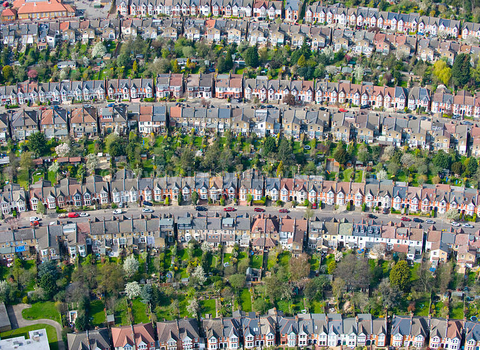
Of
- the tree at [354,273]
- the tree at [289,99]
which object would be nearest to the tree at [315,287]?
the tree at [354,273]

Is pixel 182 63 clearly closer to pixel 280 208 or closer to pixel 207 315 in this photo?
pixel 280 208

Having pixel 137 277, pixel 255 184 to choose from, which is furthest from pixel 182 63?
pixel 137 277

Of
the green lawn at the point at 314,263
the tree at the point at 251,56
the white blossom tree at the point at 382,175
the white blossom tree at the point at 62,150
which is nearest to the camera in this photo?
the green lawn at the point at 314,263

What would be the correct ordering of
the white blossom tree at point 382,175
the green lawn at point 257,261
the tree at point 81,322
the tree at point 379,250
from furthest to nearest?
the white blossom tree at point 382,175 < the tree at point 379,250 < the green lawn at point 257,261 < the tree at point 81,322

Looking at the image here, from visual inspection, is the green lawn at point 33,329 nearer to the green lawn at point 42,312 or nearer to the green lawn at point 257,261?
the green lawn at point 42,312

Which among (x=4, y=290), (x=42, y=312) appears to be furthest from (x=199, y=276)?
(x=4, y=290)

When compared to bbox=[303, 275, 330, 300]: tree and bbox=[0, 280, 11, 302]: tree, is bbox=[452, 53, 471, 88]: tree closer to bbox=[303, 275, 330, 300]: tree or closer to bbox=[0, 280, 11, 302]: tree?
bbox=[303, 275, 330, 300]: tree

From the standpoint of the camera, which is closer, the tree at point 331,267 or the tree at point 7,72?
the tree at point 331,267
